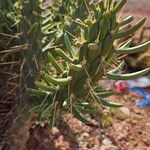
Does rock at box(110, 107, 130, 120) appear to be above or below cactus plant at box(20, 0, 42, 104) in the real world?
below

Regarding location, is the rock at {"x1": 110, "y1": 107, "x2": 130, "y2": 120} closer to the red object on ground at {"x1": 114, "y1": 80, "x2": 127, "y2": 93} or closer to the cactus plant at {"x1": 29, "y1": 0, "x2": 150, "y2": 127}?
the red object on ground at {"x1": 114, "y1": 80, "x2": 127, "y2": 93}

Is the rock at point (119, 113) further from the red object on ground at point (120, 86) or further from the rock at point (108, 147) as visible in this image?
the red object on ground at point (120, 86)

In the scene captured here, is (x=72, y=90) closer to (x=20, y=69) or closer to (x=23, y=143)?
(x=20, y=69)

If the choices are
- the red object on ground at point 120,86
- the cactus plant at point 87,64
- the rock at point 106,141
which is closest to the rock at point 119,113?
the rock at point 106,141

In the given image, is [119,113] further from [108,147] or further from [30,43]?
[30,43]

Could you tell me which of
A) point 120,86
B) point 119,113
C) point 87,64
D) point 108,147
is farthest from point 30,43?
point 120,86

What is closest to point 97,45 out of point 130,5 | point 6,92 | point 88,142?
point 6,92

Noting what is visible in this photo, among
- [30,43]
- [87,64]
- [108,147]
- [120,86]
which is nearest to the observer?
[87,64]

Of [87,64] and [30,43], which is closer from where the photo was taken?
[87,64]

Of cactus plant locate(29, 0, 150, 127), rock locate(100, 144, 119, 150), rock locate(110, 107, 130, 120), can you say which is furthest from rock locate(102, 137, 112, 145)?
cactus plant locate(29, 0, 150, 127)
